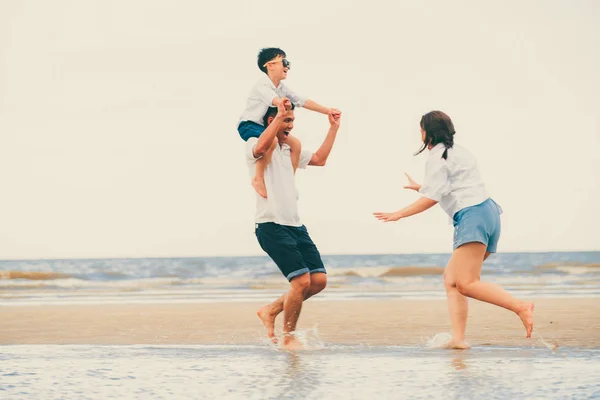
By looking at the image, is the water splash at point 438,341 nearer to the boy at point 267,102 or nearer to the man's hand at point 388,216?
the man's hand at point 388,216

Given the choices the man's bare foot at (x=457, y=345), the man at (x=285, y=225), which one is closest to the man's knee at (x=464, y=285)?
the man's bare foot at (x=457, y=345)

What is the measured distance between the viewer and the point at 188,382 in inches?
176

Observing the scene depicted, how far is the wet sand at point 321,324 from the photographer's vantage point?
6.56 meters

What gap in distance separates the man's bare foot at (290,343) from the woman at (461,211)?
102 centimetres

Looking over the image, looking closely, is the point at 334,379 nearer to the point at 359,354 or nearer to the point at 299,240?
the point at 359,354

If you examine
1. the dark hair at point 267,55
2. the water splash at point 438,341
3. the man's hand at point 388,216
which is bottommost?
the water splash at point 438,341

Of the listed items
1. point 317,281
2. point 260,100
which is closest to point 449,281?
point 317,281

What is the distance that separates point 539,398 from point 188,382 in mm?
1748

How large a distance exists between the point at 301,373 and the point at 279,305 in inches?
56.5

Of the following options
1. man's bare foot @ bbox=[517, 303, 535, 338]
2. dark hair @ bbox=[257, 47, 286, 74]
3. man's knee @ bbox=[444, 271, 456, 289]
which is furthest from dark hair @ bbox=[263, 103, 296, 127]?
man's bare foot @ bbox=[517, 303, 535, 338]

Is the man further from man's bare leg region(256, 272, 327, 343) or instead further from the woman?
the woman

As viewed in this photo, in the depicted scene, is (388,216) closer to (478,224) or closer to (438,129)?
(478,224)

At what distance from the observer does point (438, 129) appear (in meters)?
5.61

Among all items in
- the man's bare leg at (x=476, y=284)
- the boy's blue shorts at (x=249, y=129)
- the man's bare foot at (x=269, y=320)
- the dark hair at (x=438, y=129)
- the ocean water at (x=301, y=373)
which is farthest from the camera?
the man's bare foot at (x=269, y=320)
